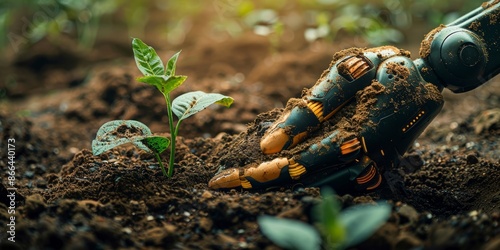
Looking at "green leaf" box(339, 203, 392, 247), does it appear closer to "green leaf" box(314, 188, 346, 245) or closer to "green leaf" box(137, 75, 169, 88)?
→ "green leaf" box(314, 188, 346, 245)

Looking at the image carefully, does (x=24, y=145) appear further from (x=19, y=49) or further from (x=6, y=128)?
(x=19, y=49)

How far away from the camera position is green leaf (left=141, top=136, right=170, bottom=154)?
2235mm

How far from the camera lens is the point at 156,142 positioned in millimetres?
2262

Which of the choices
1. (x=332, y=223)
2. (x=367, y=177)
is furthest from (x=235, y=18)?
(x=332, y=223)

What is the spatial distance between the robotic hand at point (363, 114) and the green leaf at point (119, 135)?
12.8 inches

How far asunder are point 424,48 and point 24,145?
2.18 meters

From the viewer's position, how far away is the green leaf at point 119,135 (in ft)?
7.18

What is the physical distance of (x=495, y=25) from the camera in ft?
7.67

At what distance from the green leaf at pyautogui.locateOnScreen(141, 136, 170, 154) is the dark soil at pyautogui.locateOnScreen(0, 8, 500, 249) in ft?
0.37

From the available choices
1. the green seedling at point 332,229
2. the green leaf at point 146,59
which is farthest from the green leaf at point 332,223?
the green leaf at point 146,59

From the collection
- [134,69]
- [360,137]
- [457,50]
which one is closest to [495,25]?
[457,50]

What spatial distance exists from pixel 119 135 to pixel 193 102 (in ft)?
1.01

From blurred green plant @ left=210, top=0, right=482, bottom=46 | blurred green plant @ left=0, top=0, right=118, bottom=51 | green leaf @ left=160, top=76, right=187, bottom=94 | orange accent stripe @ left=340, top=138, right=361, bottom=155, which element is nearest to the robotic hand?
orange accent stripe @ left=340, top=138, right=361, bottom=155

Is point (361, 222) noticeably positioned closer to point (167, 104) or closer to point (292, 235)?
point (292, 235)
